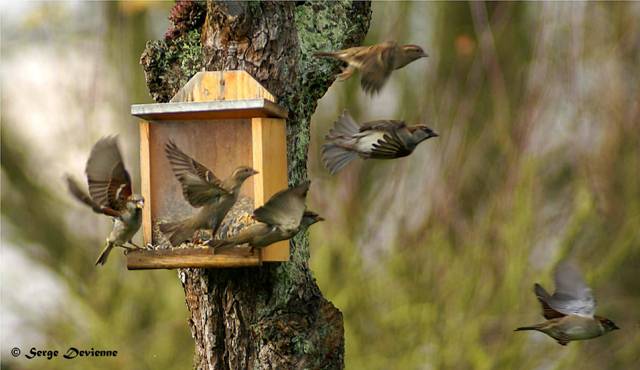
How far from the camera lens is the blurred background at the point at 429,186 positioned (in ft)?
20.7

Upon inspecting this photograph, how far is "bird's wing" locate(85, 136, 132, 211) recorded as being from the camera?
3.94 metres

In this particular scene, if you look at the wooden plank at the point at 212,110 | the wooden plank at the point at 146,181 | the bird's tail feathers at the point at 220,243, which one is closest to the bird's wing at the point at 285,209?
the bird's tail feathers at the point at 220,243

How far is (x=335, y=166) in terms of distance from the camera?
165 inches

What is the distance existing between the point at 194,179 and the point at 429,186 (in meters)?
2.86

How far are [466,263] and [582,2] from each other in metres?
1.57

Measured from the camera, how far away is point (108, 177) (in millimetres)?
3957

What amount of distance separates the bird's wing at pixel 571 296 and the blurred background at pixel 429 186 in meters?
1.72

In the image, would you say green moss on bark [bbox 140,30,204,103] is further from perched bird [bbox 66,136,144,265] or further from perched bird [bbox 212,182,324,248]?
perched bird [bbox 212,182,324,248]

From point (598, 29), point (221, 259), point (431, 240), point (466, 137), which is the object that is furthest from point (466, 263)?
point (221, 259)

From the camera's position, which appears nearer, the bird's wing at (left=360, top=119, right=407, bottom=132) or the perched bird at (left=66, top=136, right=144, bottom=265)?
the perched bird at (left=66, top=136, right=144, bottom=265)

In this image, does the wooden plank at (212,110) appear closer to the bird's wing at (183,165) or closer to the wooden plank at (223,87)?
the wooden plank at (223,87)

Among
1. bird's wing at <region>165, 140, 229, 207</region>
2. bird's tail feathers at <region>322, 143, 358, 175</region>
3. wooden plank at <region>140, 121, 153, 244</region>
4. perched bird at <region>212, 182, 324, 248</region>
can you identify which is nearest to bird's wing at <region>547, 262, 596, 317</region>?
bird's tail feathers at <region>322, 143, 358, 175</region>

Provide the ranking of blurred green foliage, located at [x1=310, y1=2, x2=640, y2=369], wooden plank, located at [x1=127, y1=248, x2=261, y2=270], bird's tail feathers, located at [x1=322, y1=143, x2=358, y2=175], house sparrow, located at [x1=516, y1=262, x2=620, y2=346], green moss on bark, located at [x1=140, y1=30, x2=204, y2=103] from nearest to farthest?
wooden plank, located at [x1=127, y1=248, x2=261, y2=270] < bird's tail feathers, located at [x1=322, y1=143, x2=358, y2=175] < green moss on bark, located at [x1=140, y1=30, x2=204, y2=103] < house sparrow, located at [x1=516, y1=262, x2=620, y2=346] < blurred green foliage, located at [x1=310, y1=2, x2=640, y2=369]

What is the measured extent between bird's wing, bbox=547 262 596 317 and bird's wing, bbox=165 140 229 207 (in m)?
1.49
